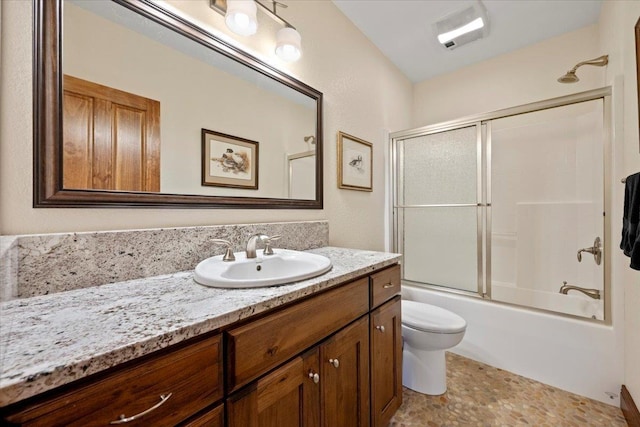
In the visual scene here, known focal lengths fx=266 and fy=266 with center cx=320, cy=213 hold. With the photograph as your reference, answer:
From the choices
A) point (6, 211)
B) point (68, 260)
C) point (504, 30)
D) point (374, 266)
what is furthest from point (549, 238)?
point (6, 211)

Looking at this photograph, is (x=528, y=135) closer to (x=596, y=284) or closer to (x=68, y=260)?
(x=596, y=284)

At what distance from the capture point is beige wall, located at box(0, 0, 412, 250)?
2.37 ft

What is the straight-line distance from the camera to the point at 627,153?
138 centimetres

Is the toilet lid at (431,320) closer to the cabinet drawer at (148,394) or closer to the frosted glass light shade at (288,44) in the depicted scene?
the cabinet drawer at (148,394)

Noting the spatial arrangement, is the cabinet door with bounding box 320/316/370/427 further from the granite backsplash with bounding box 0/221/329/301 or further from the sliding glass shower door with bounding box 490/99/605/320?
the sliding glass shower door with bounding box 490/99/605/320

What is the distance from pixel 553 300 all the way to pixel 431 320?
1301 millimetres

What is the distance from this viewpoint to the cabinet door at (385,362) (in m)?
1.15

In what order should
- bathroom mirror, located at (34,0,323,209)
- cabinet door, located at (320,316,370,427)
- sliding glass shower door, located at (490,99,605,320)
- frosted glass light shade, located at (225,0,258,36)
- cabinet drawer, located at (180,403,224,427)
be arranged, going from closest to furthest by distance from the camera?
cabinet drawer, located at (180,403,224,427) < bathroom mirror, located at (34,0,323,209) < cabinet door, located at (320,316,370,427) < frosted glass light shade, located at (225,0,258,36) < sliding glass shower door, located at (490,99,605,320)

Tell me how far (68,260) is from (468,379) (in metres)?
2.17

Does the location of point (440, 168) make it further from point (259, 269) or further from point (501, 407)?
point (259, 269)

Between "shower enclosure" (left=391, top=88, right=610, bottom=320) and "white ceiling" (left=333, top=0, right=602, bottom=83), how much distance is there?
1.99 ft

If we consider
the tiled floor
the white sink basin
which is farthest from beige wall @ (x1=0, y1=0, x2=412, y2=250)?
the tiled floor

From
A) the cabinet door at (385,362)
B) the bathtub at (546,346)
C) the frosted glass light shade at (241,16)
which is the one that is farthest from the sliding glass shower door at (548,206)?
the frosted glass light shade at (241,16)

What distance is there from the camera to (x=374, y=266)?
1155mm
